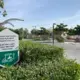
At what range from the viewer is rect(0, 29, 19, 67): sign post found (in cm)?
618

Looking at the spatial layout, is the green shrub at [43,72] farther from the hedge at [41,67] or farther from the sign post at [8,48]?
the sign post at [8,48]

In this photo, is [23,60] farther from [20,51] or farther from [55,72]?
[55,72]

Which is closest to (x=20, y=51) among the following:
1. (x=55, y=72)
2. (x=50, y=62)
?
(x=50, y=62)

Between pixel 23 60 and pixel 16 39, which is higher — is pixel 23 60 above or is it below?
below

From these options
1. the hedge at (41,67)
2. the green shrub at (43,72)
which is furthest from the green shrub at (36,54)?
the green shrub at (43,72)

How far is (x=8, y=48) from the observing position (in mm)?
6305

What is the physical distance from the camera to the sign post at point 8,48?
6180mm

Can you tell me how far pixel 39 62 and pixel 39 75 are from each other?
3.15ft

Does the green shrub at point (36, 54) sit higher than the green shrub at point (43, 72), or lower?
higher

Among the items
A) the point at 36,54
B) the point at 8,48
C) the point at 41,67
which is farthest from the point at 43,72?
the point at 8,48

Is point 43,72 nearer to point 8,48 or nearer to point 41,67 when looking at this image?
point 41,67

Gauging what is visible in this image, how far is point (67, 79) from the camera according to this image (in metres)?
5.92

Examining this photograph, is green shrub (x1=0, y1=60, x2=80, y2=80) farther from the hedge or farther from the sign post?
the sign post

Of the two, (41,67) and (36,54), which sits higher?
(36,54)
